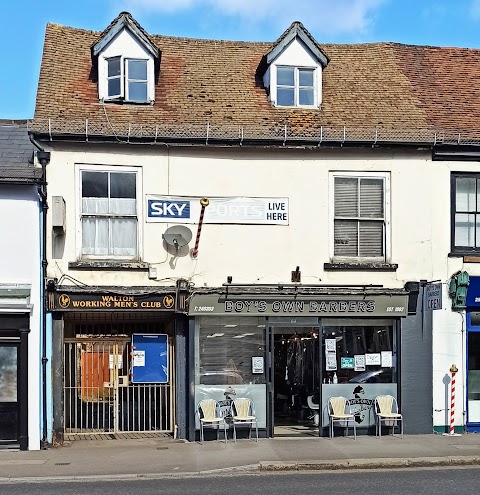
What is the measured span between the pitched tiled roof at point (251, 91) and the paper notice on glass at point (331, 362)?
4.71 m

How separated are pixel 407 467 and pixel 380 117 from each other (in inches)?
303

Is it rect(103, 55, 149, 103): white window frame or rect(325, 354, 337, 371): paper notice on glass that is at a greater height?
rect(103, 55, 149, 103): white window frame

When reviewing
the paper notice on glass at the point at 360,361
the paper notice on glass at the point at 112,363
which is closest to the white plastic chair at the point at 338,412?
the paper notice on glass at the point at 360,361

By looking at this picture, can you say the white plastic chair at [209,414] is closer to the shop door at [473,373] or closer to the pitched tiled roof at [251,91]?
the shop door at [473,373]

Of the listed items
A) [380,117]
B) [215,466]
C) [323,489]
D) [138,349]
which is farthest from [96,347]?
[380,117]

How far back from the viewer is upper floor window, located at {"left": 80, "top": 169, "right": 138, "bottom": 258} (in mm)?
16250

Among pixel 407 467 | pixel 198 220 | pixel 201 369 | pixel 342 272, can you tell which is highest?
pixel 198 220

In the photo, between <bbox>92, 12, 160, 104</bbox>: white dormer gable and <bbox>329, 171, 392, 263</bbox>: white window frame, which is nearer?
<bbox>329, 171, 392, 263</bbox>: white window frame

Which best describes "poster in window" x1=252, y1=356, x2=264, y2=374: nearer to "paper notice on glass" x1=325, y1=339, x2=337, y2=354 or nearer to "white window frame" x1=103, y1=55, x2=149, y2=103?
"paper notice on glass" x1=325, y1=339, x2=337, y2=354

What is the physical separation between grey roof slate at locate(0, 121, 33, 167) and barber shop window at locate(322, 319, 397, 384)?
7.15m

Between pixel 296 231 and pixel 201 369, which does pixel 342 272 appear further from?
pixel 201 369

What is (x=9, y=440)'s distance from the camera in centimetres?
1544

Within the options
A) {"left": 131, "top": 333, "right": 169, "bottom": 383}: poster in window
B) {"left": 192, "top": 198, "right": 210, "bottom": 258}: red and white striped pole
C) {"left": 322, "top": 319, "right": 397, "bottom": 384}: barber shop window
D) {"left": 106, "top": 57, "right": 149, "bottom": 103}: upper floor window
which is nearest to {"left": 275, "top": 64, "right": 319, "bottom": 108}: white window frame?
{"left": 106, "top": 57, "right": 149, "bottom": 103}: upper floor window

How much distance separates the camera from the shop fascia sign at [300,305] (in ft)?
53.1
